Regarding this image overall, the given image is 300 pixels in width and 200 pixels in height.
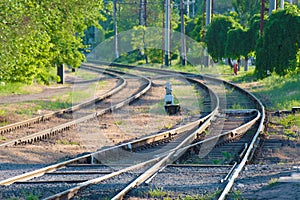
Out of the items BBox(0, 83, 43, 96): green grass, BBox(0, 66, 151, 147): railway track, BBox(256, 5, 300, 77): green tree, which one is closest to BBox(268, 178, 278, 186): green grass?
BBox(0, 66, 151, 147): railway track

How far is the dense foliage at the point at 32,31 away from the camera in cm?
1784

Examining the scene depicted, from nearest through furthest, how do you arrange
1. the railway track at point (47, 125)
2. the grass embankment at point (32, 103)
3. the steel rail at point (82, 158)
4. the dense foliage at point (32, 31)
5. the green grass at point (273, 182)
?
the green grass at point (273, 182)
the steel rail at point (82, 158)
the railway track at point (47, 125)
the dense foliage at point (32, 31)
the grass embankment at point (32, 103)

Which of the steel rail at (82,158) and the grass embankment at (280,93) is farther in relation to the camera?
the grass embankment at (280,93)

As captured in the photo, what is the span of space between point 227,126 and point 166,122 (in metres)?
2.27

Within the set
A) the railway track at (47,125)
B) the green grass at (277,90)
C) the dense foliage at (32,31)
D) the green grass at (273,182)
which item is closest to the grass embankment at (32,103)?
the railway track at (47,125)

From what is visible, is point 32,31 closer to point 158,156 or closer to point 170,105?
point 170,105

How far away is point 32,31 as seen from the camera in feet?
62.6

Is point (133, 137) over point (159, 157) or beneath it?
beneath

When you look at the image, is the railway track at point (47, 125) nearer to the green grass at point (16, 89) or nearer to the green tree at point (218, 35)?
the green grass at point (16, 89)

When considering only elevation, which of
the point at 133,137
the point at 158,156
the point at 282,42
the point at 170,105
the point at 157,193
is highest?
the point at 282,42

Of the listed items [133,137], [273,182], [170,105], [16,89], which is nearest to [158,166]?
[273,182]

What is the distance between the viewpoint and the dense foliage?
58.5 feet

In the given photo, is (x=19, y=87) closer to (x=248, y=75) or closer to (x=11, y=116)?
(x=11, y=116)

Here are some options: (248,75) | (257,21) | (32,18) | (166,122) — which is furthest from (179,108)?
(257,21)
